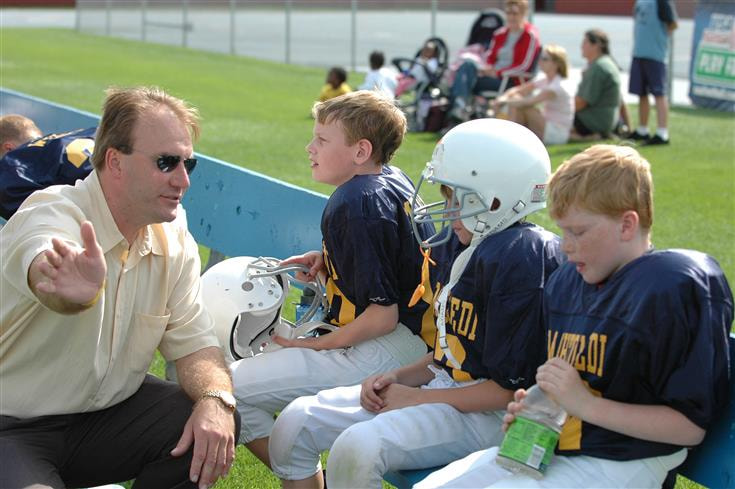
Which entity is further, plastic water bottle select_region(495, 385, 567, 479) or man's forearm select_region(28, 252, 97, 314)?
man's forearm select_region(28, 252, 97, 314)

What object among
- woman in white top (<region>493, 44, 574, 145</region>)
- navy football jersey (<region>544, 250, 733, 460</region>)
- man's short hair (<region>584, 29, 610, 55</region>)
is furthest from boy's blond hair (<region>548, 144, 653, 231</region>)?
man's short hair (<region>584, 29, 610, 55</region>)

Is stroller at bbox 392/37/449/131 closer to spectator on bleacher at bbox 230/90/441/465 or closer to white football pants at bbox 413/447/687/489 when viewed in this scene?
spectator on bleacher at bbox 230/90/441/465

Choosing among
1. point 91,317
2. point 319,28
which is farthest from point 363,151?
point 319,28

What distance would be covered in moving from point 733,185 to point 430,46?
226 inches

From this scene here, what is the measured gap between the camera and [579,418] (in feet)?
10.6

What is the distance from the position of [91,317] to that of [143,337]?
0.26m

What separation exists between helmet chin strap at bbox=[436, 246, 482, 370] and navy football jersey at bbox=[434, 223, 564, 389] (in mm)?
32

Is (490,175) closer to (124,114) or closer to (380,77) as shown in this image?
(124,114)

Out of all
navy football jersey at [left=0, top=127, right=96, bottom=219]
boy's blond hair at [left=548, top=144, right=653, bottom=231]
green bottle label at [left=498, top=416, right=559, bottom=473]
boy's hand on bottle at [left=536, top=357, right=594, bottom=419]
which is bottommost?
green bottle label at [left=498, top=416, right=559, bottom=473]

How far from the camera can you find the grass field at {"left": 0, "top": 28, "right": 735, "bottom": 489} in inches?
376

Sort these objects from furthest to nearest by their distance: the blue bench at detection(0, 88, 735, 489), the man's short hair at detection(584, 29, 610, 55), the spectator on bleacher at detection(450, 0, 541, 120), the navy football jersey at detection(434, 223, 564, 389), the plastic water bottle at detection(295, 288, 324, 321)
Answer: the spectator on bleacher at detection(450, 0, 541, 120)
the man's short hair at detection(584, 29, 610, 55)
the blue bench at detection(0, 88, 735, 489)
the plastic water bottle at detection(295, 288, 324, 321)
the navy football jersey at detection(434, 223, 564, 389)

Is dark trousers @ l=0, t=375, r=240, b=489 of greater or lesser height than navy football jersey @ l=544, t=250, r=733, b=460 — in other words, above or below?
below

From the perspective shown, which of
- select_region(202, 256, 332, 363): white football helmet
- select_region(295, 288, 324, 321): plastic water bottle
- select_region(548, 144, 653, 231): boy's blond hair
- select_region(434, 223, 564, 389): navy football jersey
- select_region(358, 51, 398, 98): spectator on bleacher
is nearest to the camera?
select_region(548, 144, 653, 231): boy's blond hair

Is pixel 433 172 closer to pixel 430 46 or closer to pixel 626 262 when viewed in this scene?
pixel 626 262
